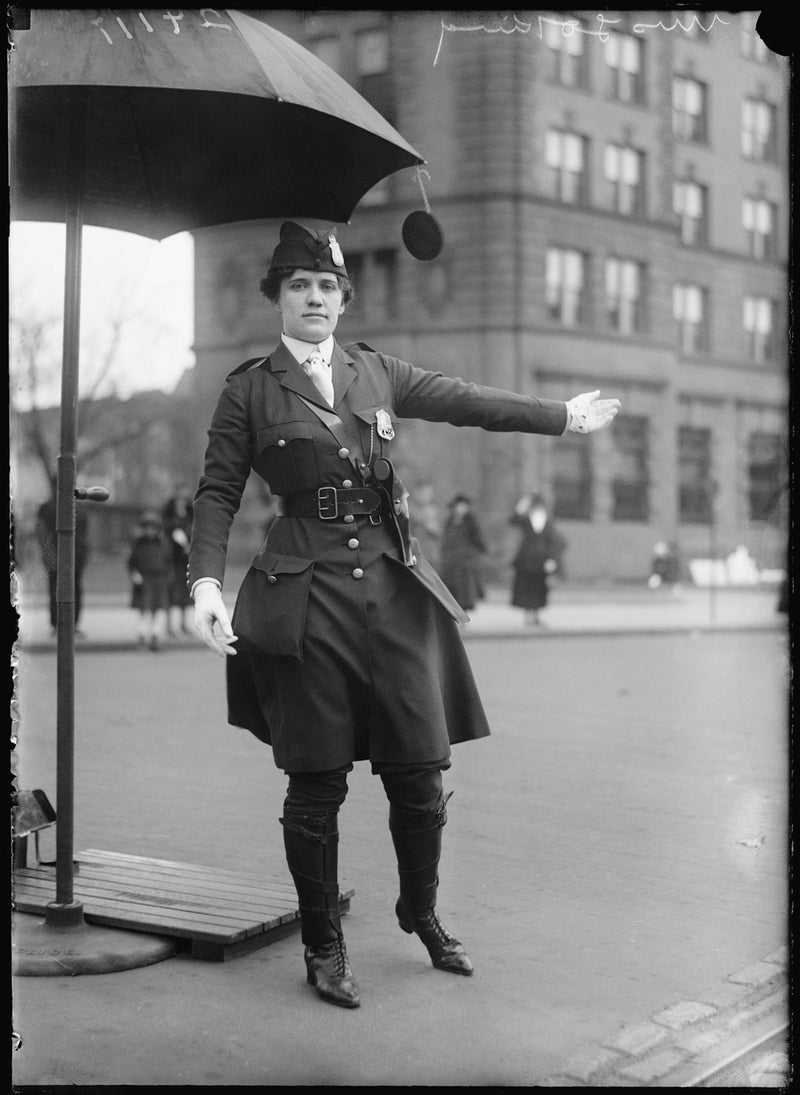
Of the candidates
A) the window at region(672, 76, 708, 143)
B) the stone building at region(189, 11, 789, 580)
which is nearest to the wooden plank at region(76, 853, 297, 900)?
the stone building at region(189, 11, 789, 580)

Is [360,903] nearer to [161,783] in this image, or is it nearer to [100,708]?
[161,783]

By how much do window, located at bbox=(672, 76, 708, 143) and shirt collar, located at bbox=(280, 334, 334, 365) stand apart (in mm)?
29536

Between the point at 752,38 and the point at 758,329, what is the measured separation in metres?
35.7

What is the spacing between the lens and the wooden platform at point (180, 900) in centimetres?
395

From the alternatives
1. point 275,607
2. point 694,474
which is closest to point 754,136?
point 694,474

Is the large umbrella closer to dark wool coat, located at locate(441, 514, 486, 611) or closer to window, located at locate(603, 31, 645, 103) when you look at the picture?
dark wool coat, located at locate(441, 514, 486, 611)

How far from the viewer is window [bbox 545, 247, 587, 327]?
3123cm

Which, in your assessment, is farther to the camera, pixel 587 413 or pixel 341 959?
pixel 587 413

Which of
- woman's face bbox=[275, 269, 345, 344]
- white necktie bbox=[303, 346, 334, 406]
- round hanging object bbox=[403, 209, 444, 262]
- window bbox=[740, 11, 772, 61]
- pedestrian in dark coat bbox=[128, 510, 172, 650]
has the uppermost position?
window bbox=[740, 11, 772, 61]

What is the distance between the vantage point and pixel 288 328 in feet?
12.4

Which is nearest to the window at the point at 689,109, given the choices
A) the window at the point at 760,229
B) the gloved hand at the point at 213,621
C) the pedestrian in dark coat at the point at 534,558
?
the window at the point at 760,229

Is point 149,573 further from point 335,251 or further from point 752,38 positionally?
point 752,38

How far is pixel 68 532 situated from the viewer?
402 cm

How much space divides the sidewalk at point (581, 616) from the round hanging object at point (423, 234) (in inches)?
356
